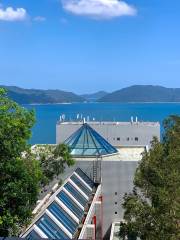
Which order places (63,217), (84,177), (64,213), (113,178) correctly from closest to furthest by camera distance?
(63,217), (64,213), (84,177), (113,178)

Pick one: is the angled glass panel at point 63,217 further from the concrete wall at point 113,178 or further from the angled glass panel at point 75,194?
the concrete wall at point 113,178

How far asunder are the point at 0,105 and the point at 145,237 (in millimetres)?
6084

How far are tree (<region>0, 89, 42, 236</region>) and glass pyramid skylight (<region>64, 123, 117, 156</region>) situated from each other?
20101mm

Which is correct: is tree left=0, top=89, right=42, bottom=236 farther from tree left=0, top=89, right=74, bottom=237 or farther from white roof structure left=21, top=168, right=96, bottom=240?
white roof structure left=21, top=168, right=96, bottom=240

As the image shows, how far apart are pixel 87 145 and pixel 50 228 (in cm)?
1865

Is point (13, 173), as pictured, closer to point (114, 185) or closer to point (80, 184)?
point (80, 184)

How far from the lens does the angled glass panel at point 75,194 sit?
26172 millimetres

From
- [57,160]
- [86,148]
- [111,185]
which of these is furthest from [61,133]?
[57,160]

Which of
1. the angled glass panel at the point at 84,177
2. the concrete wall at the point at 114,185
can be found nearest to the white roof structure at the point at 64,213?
the angled glass panel at the point at 84,177

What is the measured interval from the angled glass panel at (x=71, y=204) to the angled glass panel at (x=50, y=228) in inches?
151

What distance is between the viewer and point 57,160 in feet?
80.9

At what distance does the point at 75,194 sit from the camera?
87.2ft

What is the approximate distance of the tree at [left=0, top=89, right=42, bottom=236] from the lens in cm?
1484

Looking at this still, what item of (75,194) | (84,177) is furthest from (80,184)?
(75,194)
